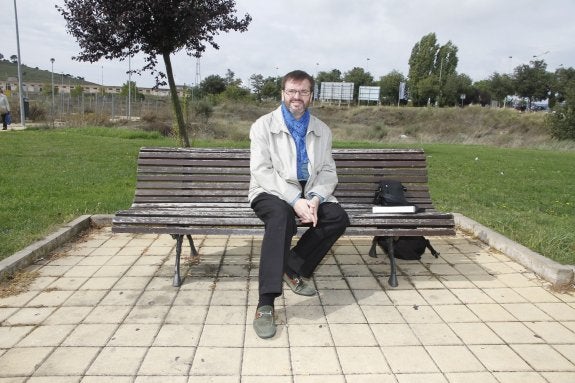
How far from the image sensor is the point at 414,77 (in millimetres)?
72812

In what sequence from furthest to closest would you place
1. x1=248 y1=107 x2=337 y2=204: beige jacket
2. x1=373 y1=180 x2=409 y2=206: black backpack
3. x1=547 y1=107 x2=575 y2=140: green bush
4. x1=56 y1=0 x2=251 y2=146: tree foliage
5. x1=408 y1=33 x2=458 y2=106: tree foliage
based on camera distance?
1. x1=408 y1=33 x2=458 y2=106: tree foliage
2. x1=547 y1=107 x2=575 y2=140: green bush
3. x1=56 y1=0 x2=251 y2=146: tree foliage
4. x1=373 y1=180 x2=409 y2=206: black backpack
5. x1=248 y1=107 x2=337 y2=204: beige jacket

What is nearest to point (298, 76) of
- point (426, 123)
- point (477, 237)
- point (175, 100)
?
point (477, 237)

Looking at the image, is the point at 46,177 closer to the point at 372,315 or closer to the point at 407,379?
the point at 372,315

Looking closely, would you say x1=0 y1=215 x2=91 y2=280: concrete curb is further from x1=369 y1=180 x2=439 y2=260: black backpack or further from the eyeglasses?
x1=369 y1=180 x2=439 y2=260: black backpack

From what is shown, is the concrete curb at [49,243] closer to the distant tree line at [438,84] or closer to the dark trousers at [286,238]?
the dark trousers at [286,238]

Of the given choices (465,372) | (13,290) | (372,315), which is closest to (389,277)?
(372,315)

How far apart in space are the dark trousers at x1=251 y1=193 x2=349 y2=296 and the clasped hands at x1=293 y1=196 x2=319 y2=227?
0.05m

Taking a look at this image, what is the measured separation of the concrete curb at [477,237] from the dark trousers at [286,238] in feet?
6.01

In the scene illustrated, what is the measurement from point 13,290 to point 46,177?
475cm

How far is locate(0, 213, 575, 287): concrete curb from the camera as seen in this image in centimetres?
381

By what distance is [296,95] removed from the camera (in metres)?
3.51

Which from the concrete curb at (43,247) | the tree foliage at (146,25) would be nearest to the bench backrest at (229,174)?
the concrete curb at (43,247)

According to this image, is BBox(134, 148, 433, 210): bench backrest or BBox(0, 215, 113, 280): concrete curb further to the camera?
BBox(134, 148, 433, 210): bench backrest

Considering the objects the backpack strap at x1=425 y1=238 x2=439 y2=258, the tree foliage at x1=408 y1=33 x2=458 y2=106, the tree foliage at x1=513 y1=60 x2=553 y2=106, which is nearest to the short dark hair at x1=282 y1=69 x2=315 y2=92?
the backpack strap at x1=425 y1=238 x2=439 y2=258
